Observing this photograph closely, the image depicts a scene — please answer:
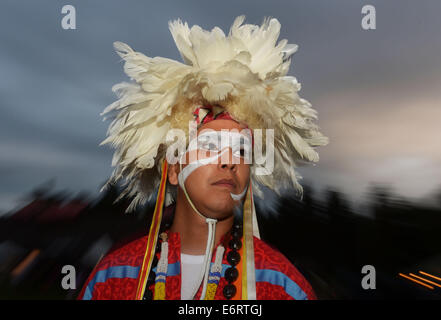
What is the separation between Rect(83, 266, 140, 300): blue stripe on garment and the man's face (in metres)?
0.61

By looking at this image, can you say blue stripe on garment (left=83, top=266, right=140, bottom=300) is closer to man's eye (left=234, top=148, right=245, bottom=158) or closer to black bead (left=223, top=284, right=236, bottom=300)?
black bead (left=223, top=284, right=236, bottom=300)

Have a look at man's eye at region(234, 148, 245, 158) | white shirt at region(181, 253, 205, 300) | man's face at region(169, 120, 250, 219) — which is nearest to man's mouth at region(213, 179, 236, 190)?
man's face at region(169, 120, 250, 219)

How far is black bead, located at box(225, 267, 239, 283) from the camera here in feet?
6.64

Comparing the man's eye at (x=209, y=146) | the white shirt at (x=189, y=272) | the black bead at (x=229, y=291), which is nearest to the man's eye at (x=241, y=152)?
the man's eye at (x=209, y=146)

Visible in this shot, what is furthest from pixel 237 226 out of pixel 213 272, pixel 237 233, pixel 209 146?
pixel 209 146

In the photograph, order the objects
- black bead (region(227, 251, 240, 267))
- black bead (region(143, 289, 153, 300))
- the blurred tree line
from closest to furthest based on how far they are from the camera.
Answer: black bead (region(143, 289, 153, 300)) < black bead (region(227, 251, 240, 267)) < the blurred tree line

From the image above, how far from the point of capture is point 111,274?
7.06 feet

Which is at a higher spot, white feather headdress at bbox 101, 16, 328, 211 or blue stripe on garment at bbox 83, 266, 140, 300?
white feather headdress at bbox 101, 16, 328, 211

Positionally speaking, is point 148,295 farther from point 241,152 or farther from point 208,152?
point 241,152

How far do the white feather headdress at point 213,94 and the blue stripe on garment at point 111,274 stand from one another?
2.04 feet

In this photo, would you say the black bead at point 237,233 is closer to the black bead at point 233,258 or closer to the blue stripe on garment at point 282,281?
the black bead at point 233,258

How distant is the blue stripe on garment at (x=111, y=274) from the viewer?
84.0 inches
